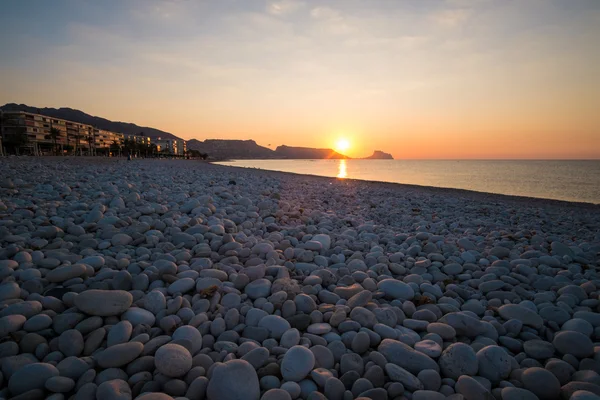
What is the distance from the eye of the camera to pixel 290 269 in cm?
319

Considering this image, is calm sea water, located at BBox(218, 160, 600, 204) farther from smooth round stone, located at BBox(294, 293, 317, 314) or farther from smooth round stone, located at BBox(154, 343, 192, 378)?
smooth round stone, located at BBox(154, 343, 192, 378)

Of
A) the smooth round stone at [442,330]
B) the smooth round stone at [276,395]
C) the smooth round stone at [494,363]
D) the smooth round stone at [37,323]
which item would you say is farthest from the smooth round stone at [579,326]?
the smooth round stone at [37,323]

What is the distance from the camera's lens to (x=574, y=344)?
2.07 m

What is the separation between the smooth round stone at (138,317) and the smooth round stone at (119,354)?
0.31 metres

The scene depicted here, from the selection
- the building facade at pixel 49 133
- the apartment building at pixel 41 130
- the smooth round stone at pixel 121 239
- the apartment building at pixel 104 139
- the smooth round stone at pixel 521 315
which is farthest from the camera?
the apartment building at pixel 104 139

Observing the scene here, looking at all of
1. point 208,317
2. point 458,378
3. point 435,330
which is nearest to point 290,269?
point 208,317

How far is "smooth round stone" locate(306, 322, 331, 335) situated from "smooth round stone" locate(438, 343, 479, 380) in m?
0.76

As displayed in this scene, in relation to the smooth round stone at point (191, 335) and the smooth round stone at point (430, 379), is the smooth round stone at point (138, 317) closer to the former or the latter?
the smooth round stone at point (191, 335)

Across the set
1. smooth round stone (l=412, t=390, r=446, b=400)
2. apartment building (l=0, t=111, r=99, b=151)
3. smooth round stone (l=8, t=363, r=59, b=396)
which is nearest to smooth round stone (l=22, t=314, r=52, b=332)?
smooth round stone (l=8, t=363, r=59, b=396)

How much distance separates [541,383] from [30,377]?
9.23 ft

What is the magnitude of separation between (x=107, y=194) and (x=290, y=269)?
13.4ft

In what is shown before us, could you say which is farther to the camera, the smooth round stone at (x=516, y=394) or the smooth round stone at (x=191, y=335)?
the smooth round stone at (x=191, y=335)

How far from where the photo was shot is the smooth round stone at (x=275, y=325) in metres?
2.17

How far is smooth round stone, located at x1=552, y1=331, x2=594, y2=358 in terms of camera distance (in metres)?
2.03
